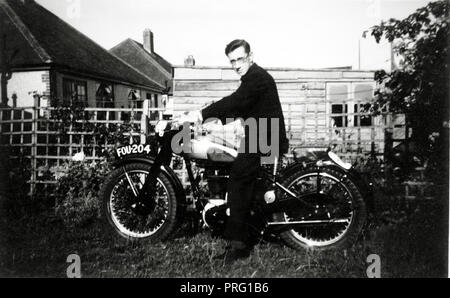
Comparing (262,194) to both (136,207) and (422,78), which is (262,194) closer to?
(136,207)

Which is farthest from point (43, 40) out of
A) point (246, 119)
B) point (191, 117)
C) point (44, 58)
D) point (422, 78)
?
point (422, 78)

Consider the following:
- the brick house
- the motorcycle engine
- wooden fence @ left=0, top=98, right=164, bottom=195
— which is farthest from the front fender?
wooden fence @ left=0, top=98, right=164, bottom=195

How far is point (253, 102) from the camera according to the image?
2818mm

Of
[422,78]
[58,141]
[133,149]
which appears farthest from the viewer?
[58,141]

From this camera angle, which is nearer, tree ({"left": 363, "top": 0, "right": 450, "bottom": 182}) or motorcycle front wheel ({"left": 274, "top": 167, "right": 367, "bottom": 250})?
motorcycle front wheel ({"left": 274, "top": 167, "right": 367, "bottom": 250})

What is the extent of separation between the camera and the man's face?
9.35ft

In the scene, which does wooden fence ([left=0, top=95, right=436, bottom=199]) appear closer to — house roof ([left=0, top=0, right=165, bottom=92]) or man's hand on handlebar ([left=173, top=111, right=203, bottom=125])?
house roof ([left=0, top=0, right=165, bottom=92])

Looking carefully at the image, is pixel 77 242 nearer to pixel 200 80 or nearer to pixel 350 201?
pixel 350 201

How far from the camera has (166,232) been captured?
3.02 m

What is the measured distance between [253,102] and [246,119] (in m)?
0.16

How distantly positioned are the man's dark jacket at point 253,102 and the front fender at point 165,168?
0.61 metres

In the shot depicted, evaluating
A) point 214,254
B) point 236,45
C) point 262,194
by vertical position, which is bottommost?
point 214,254

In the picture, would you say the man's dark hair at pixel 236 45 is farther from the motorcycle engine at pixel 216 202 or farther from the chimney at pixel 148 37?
the chimney at pixel 148 37

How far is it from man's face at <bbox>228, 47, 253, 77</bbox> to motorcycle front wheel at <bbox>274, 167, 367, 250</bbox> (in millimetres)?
1000
